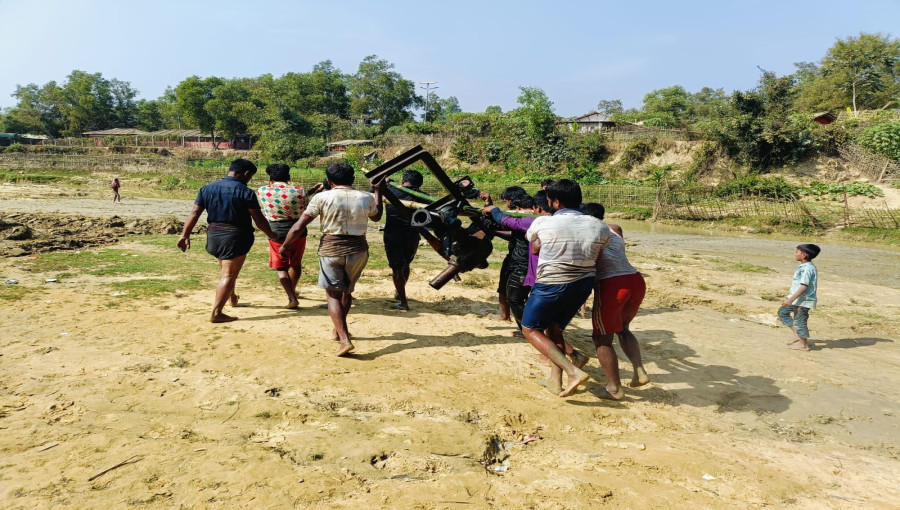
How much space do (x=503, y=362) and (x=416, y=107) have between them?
7229cm

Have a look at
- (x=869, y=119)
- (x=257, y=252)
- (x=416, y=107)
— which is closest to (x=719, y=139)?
(x=869, y=119)

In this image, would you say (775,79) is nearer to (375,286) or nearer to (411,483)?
(375,286)

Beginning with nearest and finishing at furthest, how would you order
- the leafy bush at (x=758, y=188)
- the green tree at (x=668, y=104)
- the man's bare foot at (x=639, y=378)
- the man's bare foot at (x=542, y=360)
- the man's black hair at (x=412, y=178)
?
the man's bare foot at (x=639, y=378) < the man's bare foot at (x=542, y=360) < the man's black hair at (x=412, y=178) < the leafy bush at (x=758, y=188) < the green tree at (x=668, y=104)

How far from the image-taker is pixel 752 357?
584 cm

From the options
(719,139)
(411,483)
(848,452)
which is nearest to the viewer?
(411,483)

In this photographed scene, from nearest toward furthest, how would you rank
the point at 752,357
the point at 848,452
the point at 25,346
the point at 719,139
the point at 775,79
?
the point at 848,452 < the point at 25,346 < the point at 752,357 < the point at 775,79 < the point at 719,139

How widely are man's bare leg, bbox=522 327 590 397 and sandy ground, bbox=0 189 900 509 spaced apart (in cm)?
22

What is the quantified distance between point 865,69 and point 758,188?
26.1 m

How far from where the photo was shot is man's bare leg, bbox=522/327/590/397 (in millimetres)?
4059

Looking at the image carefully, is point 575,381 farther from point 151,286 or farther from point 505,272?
point 151,286

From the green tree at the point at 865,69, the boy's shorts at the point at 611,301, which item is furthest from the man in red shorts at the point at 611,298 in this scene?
the green tree at the point at 865,69

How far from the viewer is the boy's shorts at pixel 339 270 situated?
16.2ft

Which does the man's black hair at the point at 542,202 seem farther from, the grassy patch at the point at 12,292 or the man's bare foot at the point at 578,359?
the grassy patch at the point at 12,292

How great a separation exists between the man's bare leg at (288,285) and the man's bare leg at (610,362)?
3.76 metres
